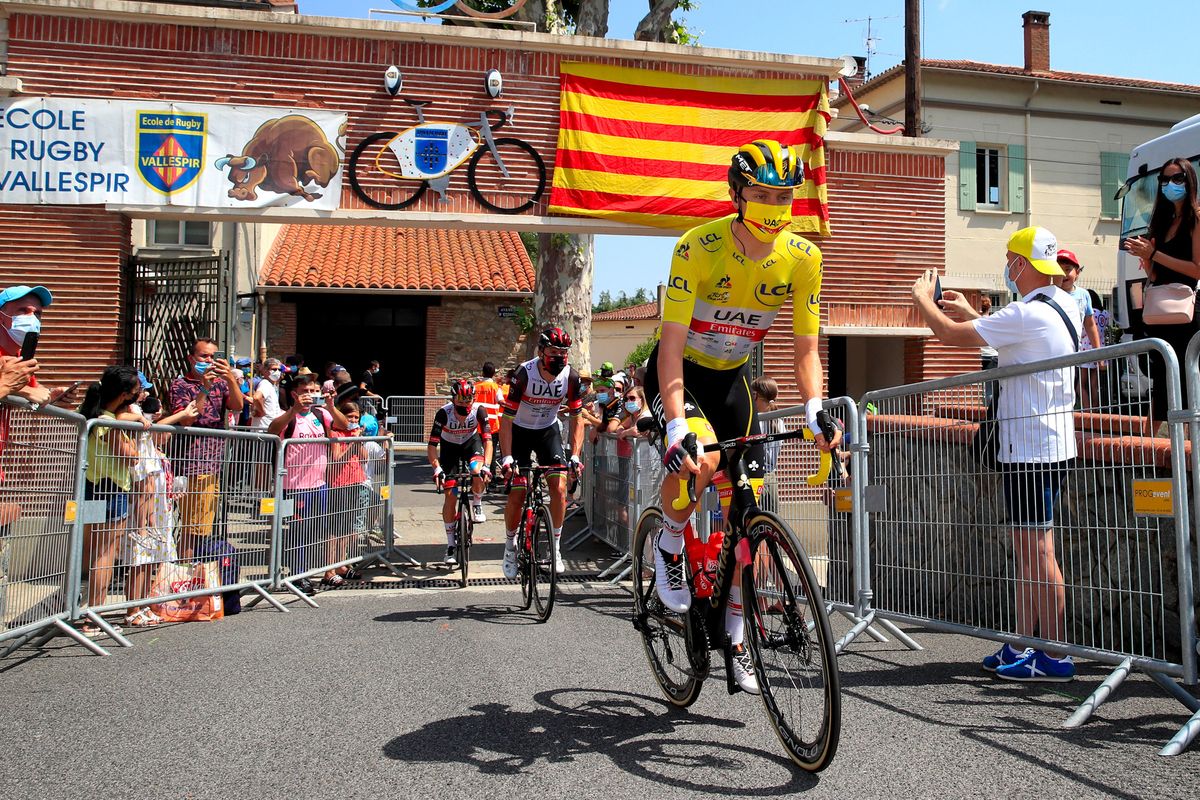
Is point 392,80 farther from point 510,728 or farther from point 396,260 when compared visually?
point 396,260

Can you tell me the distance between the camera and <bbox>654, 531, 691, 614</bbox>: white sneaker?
418 centimetres

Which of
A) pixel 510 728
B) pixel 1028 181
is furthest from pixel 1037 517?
pixel 1028 181

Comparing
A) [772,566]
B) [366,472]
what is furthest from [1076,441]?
[366,472]

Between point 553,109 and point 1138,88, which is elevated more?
point 1138,88

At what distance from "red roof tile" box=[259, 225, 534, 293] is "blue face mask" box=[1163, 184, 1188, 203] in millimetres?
20592

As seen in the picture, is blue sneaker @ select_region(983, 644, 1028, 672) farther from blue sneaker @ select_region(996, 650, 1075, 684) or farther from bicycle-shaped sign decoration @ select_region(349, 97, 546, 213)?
bicycle-shaped sign decoration @ select_region(349, 97, 546, 213)

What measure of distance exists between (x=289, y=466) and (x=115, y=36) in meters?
6.03

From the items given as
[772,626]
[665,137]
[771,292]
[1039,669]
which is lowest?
[1039,669]

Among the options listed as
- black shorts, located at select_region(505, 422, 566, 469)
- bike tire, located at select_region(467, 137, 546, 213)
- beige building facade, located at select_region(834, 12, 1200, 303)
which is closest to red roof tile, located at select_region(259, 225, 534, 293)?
beige building facade, located at select_region(834, 12, 1200, 303)

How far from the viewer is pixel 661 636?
4.63 m

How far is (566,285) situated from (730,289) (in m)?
13.2

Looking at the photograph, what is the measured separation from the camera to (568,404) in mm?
8203

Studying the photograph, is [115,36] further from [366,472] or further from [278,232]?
[278,232]

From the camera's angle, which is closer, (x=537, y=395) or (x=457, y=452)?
(x=537, y=395)
